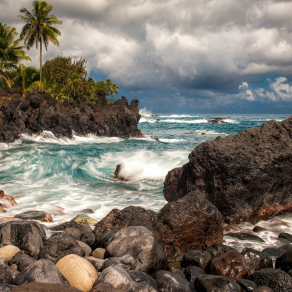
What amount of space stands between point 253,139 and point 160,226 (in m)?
3.25

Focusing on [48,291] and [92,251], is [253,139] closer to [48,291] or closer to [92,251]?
[92,251]

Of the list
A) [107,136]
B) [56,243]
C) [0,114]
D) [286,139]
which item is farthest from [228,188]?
[107,136]

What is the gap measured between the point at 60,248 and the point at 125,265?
3.14ft

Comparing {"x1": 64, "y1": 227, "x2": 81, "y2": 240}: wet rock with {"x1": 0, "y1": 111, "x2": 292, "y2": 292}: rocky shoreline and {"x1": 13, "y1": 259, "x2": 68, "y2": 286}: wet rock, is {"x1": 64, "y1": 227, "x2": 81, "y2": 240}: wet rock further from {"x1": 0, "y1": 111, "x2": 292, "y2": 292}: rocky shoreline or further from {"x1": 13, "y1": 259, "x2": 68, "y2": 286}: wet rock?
{"x1": 13, "y1": 259, "x2": 68, "y2": 286}: wet rock

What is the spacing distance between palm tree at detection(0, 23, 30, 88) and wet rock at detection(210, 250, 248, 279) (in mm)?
34822

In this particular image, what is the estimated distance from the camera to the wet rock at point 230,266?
3.95 m

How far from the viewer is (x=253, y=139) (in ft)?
22.8

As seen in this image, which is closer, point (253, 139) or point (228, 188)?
point (228, 188)

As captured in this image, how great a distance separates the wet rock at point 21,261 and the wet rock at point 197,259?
6.82 feet

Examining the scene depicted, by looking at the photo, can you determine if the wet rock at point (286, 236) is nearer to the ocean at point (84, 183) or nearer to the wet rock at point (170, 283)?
the ocean at point (84, 183)

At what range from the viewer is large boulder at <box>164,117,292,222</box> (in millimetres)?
6055

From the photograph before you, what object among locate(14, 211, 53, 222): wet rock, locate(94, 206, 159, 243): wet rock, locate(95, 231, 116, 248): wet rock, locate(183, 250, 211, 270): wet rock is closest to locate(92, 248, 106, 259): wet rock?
locate(95, 231, 116, 248): wet rock

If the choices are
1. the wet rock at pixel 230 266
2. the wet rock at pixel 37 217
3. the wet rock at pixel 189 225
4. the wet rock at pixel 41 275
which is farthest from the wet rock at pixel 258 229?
the wet rock at pixel 37 217

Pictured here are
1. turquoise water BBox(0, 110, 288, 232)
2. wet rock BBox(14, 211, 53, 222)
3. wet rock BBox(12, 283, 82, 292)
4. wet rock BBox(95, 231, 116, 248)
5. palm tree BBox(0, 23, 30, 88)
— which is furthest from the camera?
palm tree BBox(0, 23, 30, 88)
